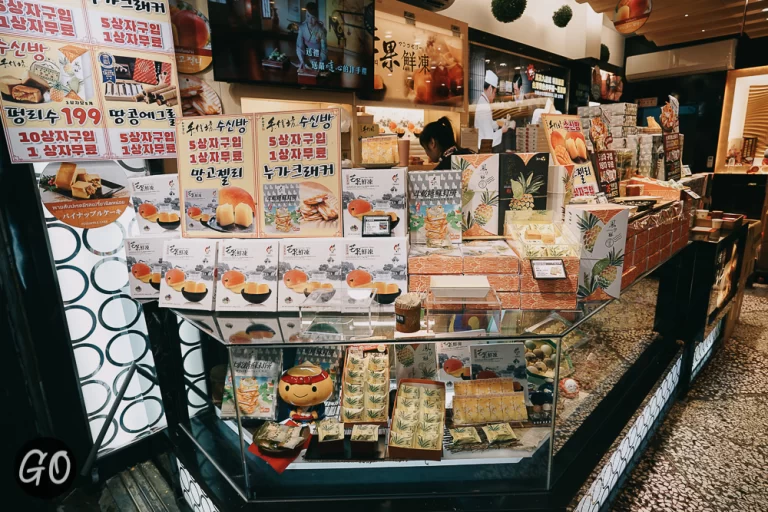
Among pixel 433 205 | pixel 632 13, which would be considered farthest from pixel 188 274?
pixel 632 13

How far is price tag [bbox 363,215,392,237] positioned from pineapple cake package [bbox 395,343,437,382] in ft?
1.65

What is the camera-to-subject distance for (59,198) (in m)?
2.09

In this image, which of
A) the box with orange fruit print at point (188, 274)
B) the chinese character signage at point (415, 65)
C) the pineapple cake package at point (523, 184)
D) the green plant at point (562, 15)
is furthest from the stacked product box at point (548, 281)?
the green plant at point (562, 15)

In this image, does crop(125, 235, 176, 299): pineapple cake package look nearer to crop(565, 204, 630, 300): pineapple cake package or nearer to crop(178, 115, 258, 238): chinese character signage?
crop(178, 115, 258, 238): chinese character signage

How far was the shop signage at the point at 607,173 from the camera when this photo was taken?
2588mm

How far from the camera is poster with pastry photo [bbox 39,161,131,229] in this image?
2.06m

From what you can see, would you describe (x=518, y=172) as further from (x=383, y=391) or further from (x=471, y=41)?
(x=471, y=41)

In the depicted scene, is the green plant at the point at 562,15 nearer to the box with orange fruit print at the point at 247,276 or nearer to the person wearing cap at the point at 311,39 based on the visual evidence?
the person wearing cap at the point at 311,39

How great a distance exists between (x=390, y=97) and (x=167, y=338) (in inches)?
137

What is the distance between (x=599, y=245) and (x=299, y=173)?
4.25 feet

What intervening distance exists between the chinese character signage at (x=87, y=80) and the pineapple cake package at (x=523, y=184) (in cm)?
175

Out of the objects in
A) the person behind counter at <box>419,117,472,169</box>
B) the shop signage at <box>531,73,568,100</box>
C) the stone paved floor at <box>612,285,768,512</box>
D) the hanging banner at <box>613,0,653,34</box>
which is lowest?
the stone paved floor at <box>612,285,768,512</box>

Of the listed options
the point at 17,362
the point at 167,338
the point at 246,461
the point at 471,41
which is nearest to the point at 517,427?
the point at 246,461

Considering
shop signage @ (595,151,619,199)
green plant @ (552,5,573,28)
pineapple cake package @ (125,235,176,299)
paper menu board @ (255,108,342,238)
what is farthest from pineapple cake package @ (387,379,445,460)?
green plant @ (552,5,573,28)
